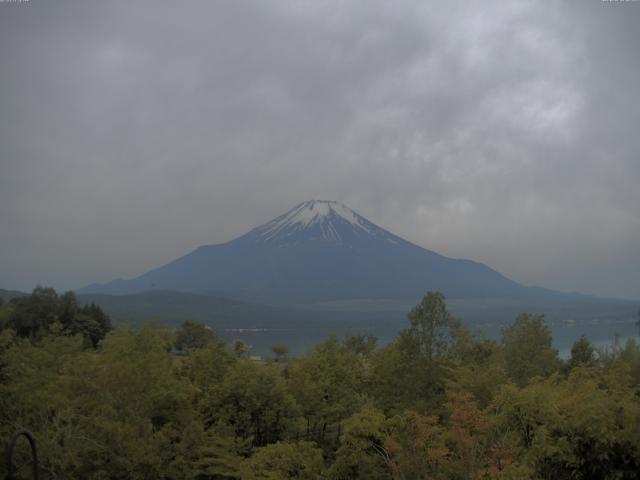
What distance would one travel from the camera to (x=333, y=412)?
70.5 feet

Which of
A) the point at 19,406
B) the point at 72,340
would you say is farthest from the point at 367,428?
the point at 72,340

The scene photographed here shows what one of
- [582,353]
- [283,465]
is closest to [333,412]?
[283,465]

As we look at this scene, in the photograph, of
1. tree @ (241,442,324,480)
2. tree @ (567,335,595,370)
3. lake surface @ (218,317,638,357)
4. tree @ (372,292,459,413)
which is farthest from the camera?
lake surface @ (218,317,638,357)

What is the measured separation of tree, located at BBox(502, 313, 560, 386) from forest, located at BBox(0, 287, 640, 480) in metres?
0.06

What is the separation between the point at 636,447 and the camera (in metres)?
13.3

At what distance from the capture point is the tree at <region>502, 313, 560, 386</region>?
80.4 feet

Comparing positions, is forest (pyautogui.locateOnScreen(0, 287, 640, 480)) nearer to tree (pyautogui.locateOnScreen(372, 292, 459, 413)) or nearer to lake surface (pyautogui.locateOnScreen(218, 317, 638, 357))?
tree (pyautogui.locateOnScreen(372, 292, 459, 413))

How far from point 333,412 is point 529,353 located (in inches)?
379

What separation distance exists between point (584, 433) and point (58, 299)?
4588cm

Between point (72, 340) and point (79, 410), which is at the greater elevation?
point (72, 340)

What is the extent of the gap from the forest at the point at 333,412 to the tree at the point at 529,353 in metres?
0.06

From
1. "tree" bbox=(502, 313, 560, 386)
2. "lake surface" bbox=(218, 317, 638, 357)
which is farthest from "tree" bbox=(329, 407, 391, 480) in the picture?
"lake surface" bbox=(218, 317, 638, 357)

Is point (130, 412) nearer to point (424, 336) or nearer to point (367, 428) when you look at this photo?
point (367, 428)

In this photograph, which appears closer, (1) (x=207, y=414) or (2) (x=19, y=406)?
(2) (x=19, y=406)
